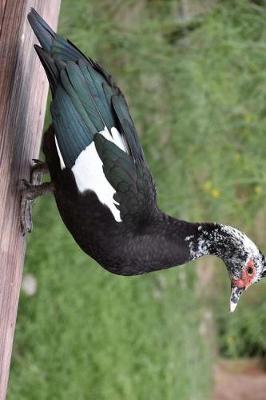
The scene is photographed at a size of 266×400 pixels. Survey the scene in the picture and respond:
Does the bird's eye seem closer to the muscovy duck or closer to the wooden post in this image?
the muscovy duck

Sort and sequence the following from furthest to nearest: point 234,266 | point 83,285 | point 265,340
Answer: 1. point 265,340
2. point 83,285
3. point 234,266

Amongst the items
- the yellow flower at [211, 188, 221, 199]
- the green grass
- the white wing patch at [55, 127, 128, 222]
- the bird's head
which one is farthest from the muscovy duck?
the yellow flower at [211, 188, 221, 199]

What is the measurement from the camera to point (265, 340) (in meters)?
5.19

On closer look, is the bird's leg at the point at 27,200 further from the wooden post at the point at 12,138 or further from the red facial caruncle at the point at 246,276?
the red facial caruncle at the point at 246,276

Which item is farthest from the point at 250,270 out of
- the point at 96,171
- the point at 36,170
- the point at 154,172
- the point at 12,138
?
the point at 154,172

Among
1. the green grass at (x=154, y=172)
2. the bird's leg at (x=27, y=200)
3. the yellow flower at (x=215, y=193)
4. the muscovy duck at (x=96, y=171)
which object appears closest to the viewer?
the bird's leg at (x=27, y=200)

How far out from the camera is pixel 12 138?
1.88 m

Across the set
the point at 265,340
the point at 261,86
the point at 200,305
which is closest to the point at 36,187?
the point at 261,86

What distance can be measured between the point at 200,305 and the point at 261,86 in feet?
7.76

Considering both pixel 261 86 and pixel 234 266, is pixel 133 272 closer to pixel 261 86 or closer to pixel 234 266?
pixel 234 266

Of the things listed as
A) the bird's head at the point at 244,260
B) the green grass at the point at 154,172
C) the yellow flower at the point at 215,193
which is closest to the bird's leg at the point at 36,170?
the bird's head at the point at 244,260

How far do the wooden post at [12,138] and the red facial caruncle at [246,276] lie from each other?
920 millimetres

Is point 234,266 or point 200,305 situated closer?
point 234,266

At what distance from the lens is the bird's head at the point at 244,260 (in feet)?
8.35
